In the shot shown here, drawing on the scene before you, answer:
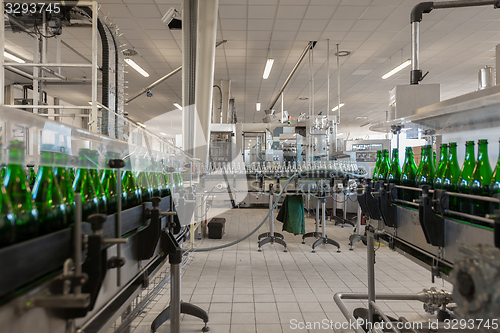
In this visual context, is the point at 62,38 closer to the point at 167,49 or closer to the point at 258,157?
the point at 167,49

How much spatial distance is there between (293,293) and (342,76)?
6225 mm

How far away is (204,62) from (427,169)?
2.89m

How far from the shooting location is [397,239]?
1195 mm

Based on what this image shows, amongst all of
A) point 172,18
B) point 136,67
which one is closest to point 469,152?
point 172,18

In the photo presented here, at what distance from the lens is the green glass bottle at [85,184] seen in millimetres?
685

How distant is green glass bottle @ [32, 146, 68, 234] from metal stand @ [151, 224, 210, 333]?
1.37ft

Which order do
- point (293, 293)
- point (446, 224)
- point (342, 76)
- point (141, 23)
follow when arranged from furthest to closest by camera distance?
point (342, 76) → point (141, 23) → point (293, 293) → point (446, 224)

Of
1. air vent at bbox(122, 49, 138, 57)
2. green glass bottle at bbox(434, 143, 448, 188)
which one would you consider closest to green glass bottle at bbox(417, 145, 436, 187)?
green glass bottle at bbox(434, 143, 448, 188)

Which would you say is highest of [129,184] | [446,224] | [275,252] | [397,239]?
[129,184]

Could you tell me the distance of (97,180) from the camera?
0.79 m

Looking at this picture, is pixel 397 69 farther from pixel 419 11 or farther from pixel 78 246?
pixel 78 246

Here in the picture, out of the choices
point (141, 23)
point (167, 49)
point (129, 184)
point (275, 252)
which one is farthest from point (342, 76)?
point (129, 184)

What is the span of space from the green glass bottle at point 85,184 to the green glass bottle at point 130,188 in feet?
0.46

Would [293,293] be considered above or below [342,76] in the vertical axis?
below
